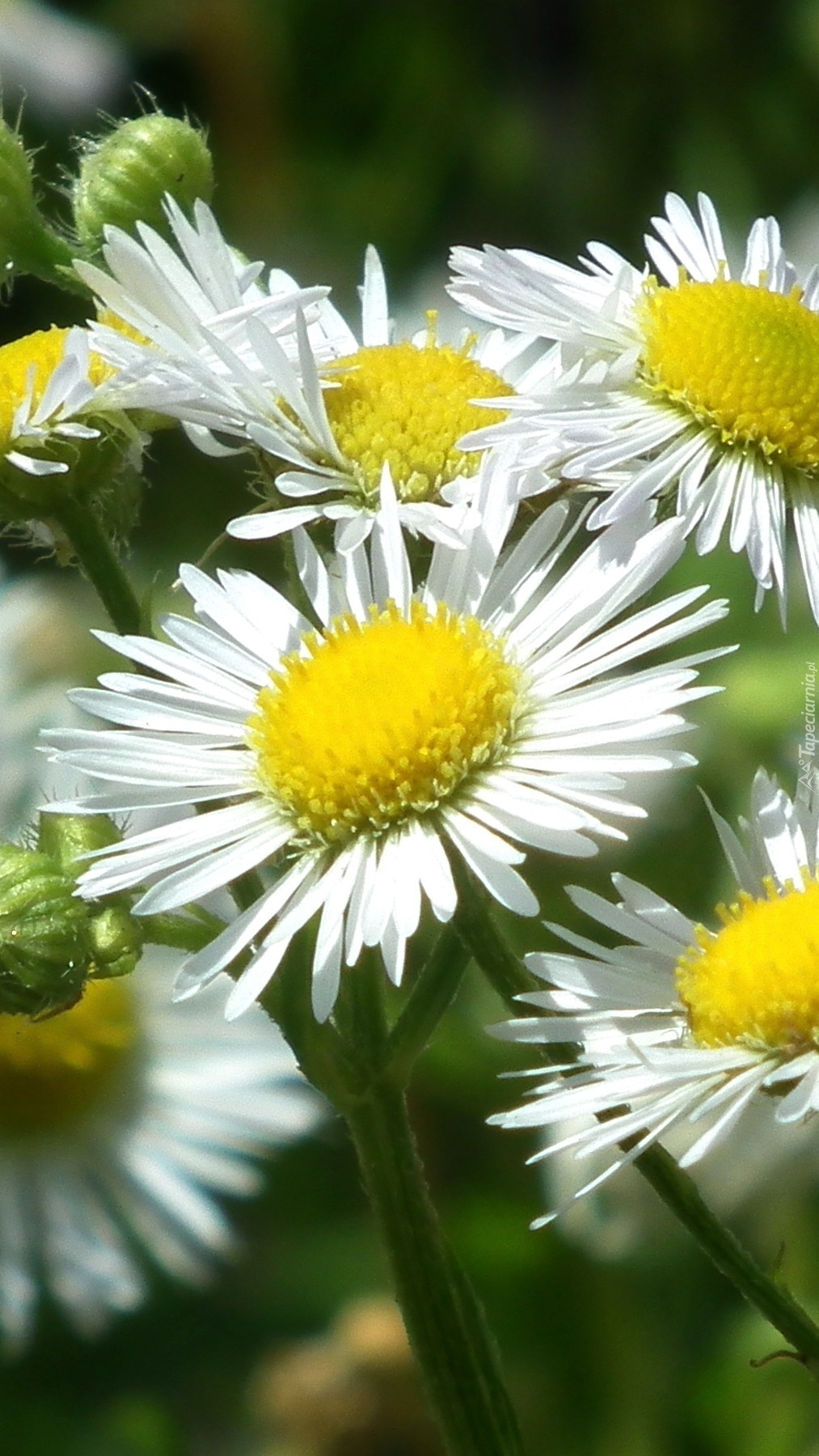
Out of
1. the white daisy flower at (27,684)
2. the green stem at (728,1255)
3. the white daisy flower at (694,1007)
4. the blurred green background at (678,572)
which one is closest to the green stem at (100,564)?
the white daisy flower at (694,1007)

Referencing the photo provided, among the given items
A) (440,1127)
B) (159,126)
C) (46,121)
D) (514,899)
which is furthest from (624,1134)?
(46,121)

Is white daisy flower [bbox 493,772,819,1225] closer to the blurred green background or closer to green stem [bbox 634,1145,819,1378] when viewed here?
green stem [bbox 634,1145,819,1378]

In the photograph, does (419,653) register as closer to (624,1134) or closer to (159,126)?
(624,1134)

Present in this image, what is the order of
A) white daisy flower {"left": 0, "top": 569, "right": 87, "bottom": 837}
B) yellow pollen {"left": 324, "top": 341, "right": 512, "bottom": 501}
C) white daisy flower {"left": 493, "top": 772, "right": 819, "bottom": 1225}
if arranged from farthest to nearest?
white daisy flower {"left": 0, "top": 569, "right": 87, "bottom": 837} → yellow pollen {"left": 324, "top": 341, "right": 512, "bottom": 501} → white daisy flower {"left": 493, "top": 772, "right": 819, "bottom": 1225}

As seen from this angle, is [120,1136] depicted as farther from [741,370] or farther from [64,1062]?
[741,370]

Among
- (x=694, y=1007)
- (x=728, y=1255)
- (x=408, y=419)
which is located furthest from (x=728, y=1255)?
(x=408, y=419)

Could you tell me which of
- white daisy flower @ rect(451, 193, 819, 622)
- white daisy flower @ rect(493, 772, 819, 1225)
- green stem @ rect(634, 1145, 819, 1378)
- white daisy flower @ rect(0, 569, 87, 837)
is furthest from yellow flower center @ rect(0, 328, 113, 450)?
white daisy flower @ rect(0, 569, 87, 837)

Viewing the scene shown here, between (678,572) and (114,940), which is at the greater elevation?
(678,572)
